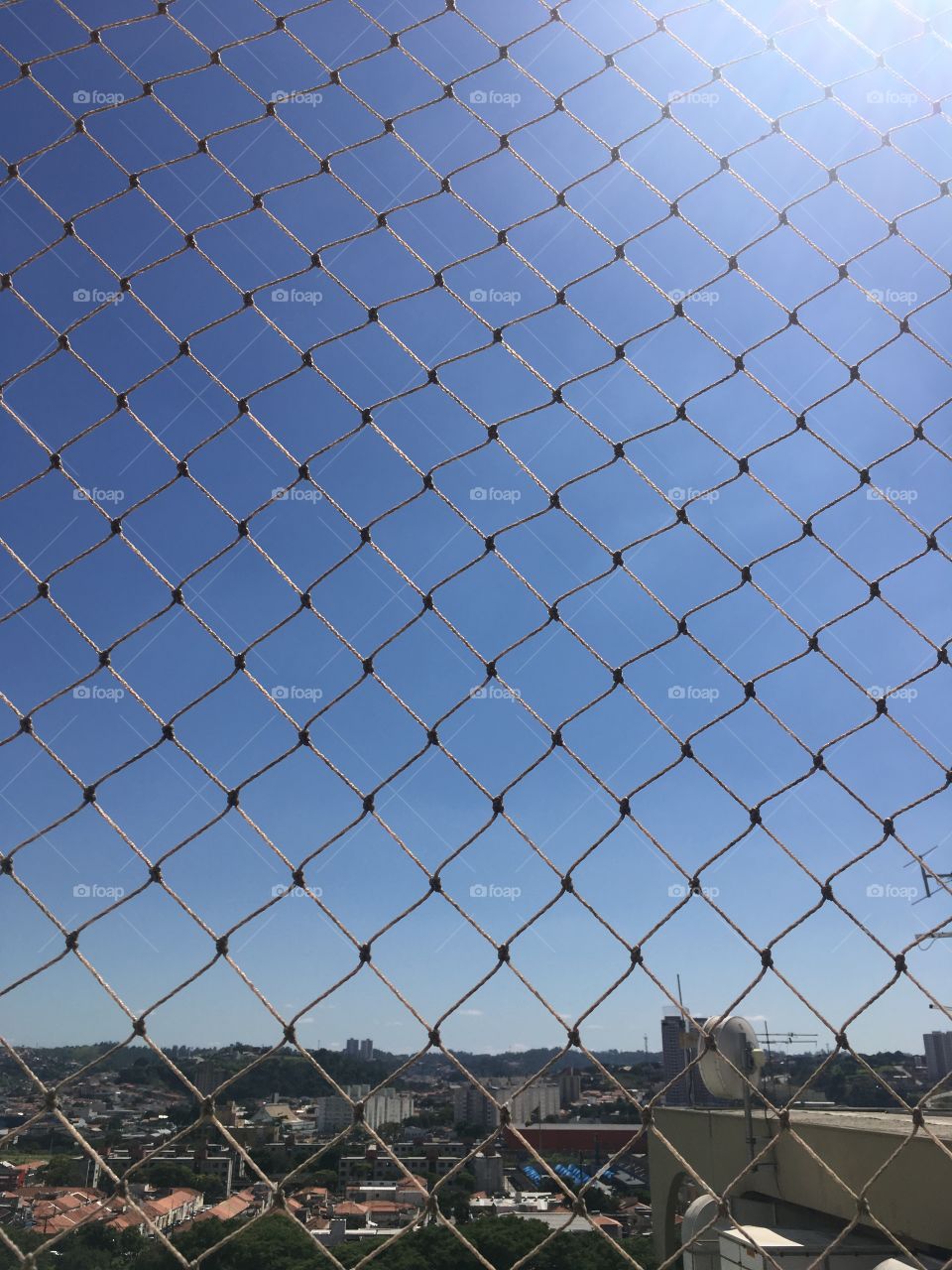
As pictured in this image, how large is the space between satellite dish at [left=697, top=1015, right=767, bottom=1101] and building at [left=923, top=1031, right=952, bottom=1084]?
372 millimetres

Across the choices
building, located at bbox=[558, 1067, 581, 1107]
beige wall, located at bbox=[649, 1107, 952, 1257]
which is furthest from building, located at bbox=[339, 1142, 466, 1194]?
beige wall, located at bbox=[649, 1107, 952, 1257]

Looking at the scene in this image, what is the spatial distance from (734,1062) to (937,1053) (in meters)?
0.90

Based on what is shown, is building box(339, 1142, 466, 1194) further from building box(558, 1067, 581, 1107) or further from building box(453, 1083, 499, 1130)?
building box(558, 1067, 581, 1107)

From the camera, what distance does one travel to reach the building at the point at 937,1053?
5.26 ft

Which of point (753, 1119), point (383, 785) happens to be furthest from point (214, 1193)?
point (753, 1119)

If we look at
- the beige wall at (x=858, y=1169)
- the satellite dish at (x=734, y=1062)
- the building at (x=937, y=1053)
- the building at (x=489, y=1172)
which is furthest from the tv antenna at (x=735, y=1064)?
the building at (x=489, y=1172)

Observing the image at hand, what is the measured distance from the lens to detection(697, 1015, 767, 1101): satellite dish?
228 cm

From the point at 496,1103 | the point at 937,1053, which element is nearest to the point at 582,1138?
the point at 496,1103

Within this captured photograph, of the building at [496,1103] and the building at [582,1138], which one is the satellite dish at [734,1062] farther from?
the building at [496,1103]

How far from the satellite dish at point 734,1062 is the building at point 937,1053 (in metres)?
→ 0.37

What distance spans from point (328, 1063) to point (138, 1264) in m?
0.37

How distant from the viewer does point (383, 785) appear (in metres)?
1.34

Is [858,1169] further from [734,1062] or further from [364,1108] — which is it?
[364,1108]

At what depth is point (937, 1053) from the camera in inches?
69.4
